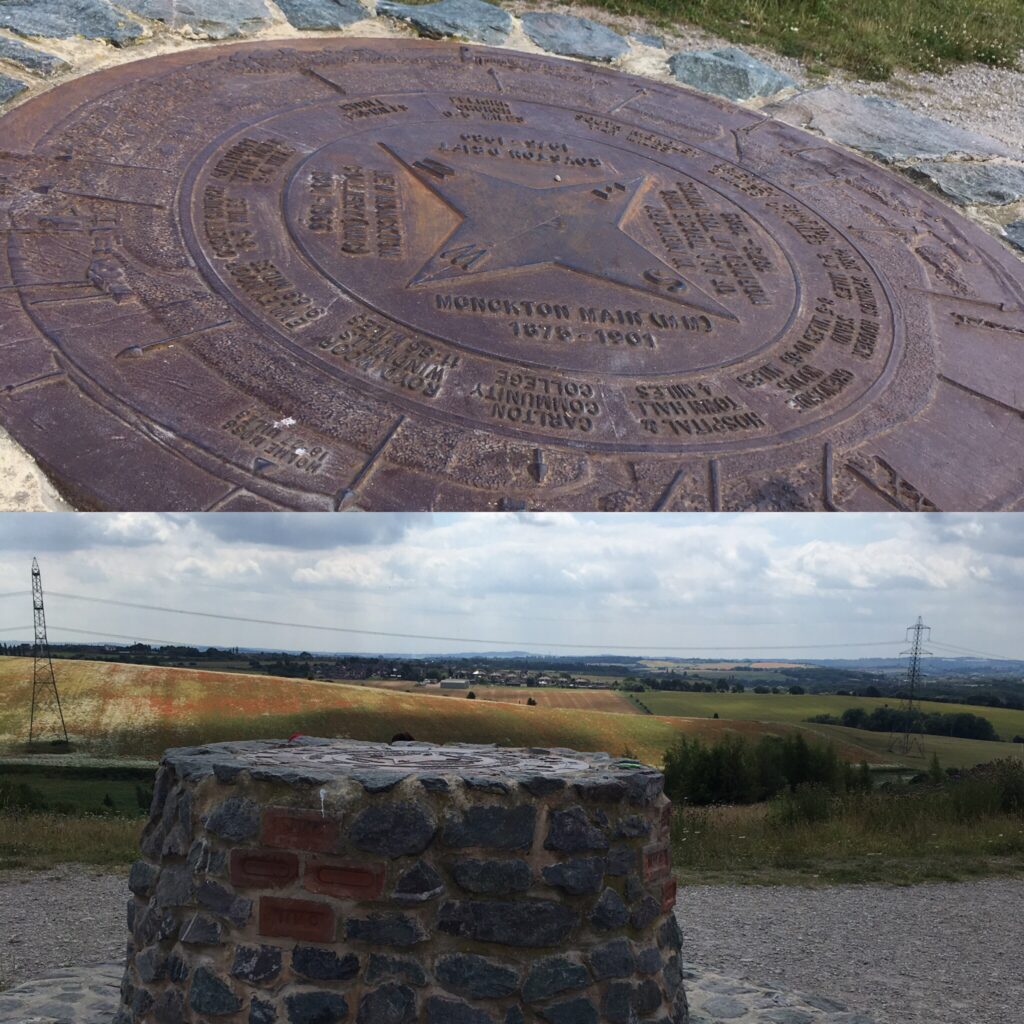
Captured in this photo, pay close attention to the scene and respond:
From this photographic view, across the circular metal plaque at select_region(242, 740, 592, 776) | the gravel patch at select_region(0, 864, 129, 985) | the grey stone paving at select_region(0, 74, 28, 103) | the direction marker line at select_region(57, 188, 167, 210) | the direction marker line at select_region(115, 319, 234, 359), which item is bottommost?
the gravel patch at select_region(0, 864, 129, 985)

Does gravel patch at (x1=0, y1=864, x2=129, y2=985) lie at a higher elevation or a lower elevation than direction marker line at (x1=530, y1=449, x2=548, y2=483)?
lower

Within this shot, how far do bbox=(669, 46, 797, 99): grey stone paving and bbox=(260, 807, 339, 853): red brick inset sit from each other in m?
6.38

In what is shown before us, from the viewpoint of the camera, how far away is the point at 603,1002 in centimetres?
263

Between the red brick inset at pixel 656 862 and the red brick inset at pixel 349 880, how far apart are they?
2.27 ft

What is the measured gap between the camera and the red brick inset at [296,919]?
2479mm

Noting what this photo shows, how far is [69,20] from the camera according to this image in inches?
245

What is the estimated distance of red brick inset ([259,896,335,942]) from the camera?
8.13ft

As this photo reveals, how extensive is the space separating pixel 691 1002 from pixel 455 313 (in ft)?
8.85

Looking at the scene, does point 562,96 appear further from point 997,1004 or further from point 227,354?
point 997,1004

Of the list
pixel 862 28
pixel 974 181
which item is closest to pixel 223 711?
pixel 974 181

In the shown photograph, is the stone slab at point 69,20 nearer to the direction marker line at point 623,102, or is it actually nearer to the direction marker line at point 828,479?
the direction marker line at point 623,102

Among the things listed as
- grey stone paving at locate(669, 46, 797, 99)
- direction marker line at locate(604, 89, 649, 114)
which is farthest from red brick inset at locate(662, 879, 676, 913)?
grey stone paving at locate(669, 46, 797, 99)

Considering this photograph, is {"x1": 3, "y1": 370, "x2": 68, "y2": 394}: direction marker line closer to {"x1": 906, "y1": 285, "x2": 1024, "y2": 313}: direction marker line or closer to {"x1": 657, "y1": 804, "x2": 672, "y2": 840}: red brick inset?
{"x1": 657, "y1": 804, "x2": 672, "y2": 840}: red brick inset

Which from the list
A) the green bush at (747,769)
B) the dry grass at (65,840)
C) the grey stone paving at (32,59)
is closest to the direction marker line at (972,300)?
the green bush at (747,769)
